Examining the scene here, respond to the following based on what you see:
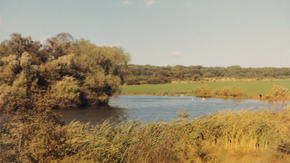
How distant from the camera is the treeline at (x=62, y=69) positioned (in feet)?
91.5

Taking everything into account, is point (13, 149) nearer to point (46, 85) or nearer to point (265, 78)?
point (46, 85)

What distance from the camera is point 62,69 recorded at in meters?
31.8

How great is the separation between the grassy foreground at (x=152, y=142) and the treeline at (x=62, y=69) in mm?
16803

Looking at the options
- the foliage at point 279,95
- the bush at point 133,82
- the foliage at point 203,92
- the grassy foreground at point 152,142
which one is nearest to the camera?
the grassy foreground at point 152,142

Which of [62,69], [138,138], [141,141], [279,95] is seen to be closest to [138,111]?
[62,69]

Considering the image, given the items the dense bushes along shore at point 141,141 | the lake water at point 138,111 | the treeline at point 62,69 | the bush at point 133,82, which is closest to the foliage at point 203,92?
the lake water at point 138,111

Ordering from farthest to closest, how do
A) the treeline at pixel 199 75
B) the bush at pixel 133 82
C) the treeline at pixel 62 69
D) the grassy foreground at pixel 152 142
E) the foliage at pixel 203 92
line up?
the bush at pixel 133 82 < the treeline at pixel 199 75 < the foliage at pixel 203 92 < the treeline at pixel 62 69 < the grassy foreground at pixel 152 142

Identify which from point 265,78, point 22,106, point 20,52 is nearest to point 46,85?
point 20,52

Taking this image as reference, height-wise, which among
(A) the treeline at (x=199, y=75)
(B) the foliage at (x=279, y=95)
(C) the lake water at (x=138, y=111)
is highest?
(A) the treeline at (x=199, y=75)

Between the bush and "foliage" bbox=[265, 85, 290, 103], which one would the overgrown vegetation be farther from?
the bush

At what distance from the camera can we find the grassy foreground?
24.4 ft

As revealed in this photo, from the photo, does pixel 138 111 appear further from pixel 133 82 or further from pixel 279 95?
pixel 133 82

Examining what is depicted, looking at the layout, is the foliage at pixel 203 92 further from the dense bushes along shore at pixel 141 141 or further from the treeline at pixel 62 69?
the dense bushes along shore at pixel 141 141

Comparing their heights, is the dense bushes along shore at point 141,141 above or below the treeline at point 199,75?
below
